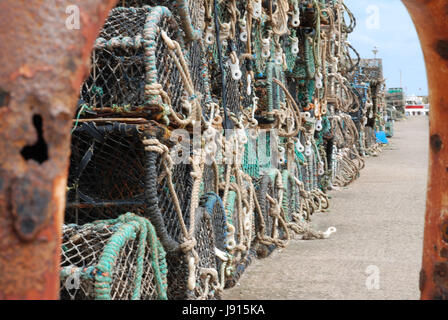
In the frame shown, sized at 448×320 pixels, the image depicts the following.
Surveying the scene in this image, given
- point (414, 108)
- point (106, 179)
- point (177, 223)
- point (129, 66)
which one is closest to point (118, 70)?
point (129, 66)

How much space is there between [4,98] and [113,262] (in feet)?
3.54

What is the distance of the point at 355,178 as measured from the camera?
862cm

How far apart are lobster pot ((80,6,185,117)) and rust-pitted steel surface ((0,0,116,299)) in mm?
1342

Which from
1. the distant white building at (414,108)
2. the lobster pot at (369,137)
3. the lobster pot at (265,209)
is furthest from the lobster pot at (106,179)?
the distant white building at (414,108)

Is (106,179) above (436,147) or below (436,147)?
below

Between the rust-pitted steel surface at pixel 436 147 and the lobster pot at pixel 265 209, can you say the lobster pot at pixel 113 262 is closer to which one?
the rust-pitted steel surface at pixel 436 147

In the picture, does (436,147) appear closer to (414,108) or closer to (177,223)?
(177,223)

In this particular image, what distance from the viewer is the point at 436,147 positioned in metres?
0.80

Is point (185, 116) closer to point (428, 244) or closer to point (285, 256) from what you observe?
point (428, 244)

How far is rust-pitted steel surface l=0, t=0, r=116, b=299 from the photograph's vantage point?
476mm

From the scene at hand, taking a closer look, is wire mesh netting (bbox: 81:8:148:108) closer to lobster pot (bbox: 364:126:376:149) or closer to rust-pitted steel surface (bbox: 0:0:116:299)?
rust-pitted steel surface (bbox: 0:0:116:299)

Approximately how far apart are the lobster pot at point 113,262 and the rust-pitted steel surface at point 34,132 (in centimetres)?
98

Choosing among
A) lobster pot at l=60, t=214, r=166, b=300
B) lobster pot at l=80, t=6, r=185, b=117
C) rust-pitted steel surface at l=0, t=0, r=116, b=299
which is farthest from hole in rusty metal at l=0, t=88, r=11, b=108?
lobster pot at l=80, t=6, r=185, b=117

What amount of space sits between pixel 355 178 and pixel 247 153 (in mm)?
5097
